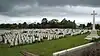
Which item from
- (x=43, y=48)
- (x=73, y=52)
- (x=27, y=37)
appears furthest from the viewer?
(x=27, y=37)

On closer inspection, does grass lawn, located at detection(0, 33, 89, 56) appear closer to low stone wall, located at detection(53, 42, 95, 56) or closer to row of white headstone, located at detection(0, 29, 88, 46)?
low stone wall, located at detection(53, 42, 95, 56)

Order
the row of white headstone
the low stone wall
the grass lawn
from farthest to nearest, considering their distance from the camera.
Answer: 1. the row of white headstone
2. the grass lawn
3. the low stone wall

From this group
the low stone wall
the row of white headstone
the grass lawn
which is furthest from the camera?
the row of white headstone

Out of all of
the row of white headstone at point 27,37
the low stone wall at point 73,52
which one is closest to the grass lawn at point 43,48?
the low stone wall at point 73,52

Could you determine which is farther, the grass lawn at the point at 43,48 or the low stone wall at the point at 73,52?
the grass lawn at the point at 43,48

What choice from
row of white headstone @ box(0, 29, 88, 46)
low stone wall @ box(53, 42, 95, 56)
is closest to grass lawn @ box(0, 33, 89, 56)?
low stone wall @ box(53, 42, 95, 56)

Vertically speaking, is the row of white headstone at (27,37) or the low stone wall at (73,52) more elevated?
the low stone wall at (73,52)

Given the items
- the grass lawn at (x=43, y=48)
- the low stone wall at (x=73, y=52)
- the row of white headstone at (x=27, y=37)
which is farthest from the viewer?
the row of white headstone at (x=27, y=37)

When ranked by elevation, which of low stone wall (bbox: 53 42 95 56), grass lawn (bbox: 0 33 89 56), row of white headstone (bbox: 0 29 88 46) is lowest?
row of white headstone (bbox: 0 29 88 46)

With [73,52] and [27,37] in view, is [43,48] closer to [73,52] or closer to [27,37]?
[73,52]

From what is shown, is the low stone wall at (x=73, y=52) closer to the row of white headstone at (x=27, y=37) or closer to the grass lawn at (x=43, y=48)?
the grass lawn at (x=43, y=48)

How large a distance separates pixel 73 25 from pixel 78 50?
2729 inches

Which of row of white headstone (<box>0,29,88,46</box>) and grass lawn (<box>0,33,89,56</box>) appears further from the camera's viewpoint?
row of white headstone (<box>0,29,88,46</box>)

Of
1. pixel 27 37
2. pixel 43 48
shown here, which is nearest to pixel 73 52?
pixel 43 48
